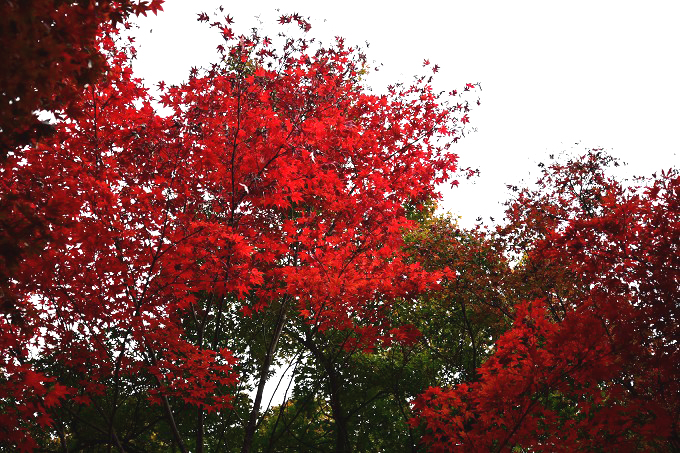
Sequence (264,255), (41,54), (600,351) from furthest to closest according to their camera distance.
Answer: (264,255) < (600,351) < (41,54)

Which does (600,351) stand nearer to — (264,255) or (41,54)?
(264,255)

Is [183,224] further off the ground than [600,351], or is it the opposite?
[183,224]

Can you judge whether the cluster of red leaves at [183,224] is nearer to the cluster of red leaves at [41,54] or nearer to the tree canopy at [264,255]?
the tree canopy at [264,255]

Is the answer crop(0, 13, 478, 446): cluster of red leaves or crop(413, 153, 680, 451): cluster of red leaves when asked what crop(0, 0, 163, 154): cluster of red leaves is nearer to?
crop(0, 13, 478, 446): cluster of red leaves

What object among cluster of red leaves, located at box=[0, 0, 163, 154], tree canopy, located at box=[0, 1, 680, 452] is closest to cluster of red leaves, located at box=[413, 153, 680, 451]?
tree canopy, located at box=[0, 1, 680, 452]

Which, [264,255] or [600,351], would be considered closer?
[600,351]

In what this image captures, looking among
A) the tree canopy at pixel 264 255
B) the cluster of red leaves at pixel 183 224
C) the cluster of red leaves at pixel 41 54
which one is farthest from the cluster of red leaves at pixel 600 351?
the cluster of red leaves at pixel 41 54

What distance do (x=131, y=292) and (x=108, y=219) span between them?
921 mm

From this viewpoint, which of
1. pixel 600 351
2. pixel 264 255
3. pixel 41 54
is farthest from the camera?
pixel 264 255

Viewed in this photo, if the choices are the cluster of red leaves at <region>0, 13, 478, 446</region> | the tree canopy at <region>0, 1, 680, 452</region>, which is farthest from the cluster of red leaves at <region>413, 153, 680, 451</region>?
the cluster of red leaves at <region>0, 13, 478, 446</region>

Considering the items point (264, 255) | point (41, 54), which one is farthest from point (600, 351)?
point (41, 54)

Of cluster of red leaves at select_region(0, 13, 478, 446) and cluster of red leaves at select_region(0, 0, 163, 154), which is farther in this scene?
cluster of red leaves at select_region(0, 13, 478, 446)

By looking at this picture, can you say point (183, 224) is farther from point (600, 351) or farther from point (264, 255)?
point (600, 351)

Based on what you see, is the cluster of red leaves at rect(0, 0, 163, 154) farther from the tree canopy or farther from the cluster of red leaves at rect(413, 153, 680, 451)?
the cluster of red leaves at rect(413, 153, 680, 451)
